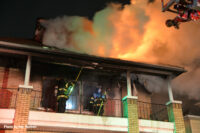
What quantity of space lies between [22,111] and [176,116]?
655cm

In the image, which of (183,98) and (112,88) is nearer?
(112,88)

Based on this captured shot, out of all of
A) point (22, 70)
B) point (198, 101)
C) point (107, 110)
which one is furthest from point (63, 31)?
point (198, 101)

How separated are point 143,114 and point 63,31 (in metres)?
6.48

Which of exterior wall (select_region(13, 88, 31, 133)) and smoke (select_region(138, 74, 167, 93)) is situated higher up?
smoke (select_region(138, 74, 167, 93))

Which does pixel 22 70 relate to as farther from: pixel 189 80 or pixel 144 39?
pixel 189 80

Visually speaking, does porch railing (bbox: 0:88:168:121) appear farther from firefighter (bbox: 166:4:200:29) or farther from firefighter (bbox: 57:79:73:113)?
firefighter (bbox: 166:4:200:29)

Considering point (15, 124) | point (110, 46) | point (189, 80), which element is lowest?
point (15, 124)

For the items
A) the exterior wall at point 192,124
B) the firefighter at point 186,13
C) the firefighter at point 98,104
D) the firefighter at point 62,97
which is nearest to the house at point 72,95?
the firefighter at point 98,104

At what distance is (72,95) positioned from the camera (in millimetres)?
12352

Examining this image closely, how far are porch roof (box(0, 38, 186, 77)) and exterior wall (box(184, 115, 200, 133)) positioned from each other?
2737 millimetres

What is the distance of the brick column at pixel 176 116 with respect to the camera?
38.0 feet

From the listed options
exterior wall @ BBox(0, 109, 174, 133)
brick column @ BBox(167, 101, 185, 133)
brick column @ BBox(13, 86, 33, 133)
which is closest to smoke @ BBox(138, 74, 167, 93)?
brick column @ BBox(167, 101, 185, 133)

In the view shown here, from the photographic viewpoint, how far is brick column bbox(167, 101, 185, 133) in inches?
456

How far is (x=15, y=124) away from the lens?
952cm
